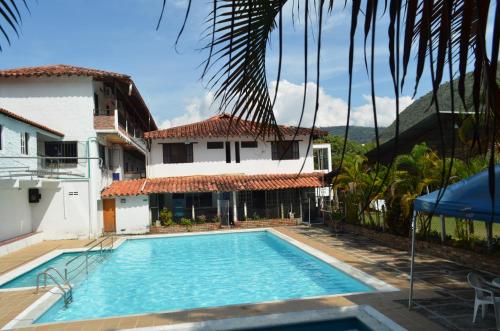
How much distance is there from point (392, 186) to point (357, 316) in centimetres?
823

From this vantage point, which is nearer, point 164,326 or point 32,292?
point 164,326

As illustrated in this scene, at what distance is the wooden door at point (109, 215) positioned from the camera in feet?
74.9

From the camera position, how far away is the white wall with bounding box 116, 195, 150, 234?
22688mm

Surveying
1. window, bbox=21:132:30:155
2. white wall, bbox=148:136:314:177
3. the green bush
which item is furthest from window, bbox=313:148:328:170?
window, bbox=21:132:30:155

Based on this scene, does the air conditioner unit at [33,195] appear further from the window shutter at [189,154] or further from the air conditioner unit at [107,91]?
the window shutter at [189,154]

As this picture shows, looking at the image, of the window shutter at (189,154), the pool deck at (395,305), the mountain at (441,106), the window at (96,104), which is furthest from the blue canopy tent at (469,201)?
the window shutter at (189,154)

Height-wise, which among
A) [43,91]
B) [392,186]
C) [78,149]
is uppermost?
[43,91]

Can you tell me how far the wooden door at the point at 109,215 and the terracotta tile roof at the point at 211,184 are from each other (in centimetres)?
67

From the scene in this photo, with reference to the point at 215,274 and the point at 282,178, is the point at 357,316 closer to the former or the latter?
the point at 215,274

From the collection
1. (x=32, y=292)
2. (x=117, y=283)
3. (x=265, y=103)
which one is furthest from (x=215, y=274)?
(x=265, y=103)

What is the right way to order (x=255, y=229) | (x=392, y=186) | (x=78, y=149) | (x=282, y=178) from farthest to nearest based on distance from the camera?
(x=282, y=178) < (x=255, y=229) < (x=78, y=149) < (x=392, y=186)

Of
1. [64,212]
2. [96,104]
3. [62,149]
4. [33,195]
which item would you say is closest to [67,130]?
[62,149]

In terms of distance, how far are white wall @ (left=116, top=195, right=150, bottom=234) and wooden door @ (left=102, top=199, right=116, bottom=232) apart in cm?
43

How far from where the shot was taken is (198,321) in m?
7.79
